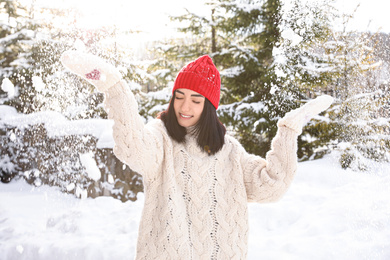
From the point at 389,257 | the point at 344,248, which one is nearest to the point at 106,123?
the point at 344,248

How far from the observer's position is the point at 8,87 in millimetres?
5555

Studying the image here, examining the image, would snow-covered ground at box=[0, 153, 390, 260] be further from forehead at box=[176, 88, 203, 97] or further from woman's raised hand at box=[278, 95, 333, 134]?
forehead at box=[176, 88, 203, 97]

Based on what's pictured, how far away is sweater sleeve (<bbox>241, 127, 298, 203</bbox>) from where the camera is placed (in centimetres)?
159

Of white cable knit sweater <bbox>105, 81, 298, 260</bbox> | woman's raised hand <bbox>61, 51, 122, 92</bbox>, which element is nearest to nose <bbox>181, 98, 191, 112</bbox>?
white cable knit sweater <bbox>105, 81, 298, 260</bbox>

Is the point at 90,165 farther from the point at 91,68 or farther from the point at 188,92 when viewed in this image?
the point at 91,68

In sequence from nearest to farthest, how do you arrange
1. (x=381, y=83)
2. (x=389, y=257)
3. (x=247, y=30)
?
1. (x=389, y=257)
2. (x=381, y=83)
3. (x=247, y=30)

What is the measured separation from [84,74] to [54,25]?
538 cm

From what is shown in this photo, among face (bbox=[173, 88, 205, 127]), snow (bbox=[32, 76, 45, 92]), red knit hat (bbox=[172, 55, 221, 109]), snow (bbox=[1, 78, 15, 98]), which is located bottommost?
snow (bbox=[1, 78, 15, 98])

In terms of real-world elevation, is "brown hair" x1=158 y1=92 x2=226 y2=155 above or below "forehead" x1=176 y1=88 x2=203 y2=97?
below

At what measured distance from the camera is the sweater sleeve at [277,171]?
1.59m

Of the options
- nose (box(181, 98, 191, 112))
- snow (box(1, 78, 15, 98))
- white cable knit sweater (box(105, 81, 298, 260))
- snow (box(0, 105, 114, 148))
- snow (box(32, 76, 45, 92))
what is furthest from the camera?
snow (box(1, 78, 15, 98))

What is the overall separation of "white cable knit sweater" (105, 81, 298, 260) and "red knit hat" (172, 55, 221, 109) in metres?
0.23

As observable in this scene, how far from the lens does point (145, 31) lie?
20.2 ft

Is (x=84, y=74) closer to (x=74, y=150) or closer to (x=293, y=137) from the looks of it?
(x=293, y=137)
